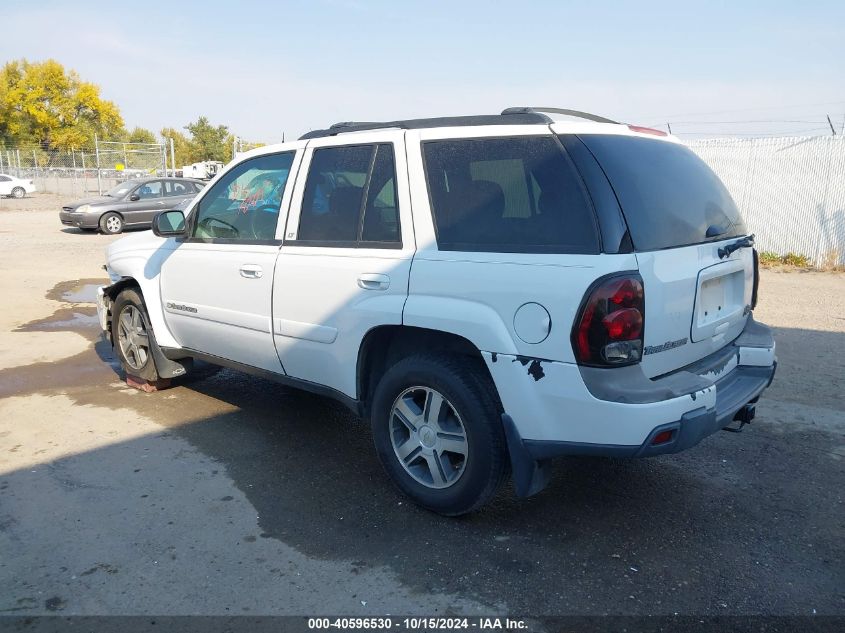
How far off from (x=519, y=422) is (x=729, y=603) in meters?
1.13

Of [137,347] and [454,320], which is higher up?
[454,320]

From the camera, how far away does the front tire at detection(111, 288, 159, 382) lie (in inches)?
214

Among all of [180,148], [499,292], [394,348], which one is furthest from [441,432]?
[180,148]

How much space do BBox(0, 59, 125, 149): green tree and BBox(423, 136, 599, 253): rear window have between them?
59.8 meters

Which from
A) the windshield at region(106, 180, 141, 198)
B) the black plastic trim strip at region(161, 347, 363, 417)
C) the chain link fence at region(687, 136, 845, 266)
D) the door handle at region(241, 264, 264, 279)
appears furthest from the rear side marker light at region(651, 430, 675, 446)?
the windshield at region(106, 180, 141, 198)

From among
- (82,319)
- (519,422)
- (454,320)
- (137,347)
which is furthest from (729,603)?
(82,319)

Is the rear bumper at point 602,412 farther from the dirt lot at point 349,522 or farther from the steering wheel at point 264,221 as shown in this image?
the steering wheel at point 264,221

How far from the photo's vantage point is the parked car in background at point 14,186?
36.0 m

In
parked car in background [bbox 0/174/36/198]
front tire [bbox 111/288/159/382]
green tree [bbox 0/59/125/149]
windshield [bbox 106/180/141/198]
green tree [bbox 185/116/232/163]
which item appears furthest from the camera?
green tree [bbox 185/116/232/163]

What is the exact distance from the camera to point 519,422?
3.10 metres

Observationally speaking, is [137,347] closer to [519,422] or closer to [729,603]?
[519,422]

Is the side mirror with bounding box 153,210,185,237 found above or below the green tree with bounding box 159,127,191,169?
below

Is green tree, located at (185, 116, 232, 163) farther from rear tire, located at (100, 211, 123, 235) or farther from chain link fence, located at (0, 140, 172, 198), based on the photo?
rear tire, located at (100, 211, 123, 235)

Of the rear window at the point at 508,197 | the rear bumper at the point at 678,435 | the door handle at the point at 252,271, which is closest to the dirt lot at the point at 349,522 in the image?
the rear bumper at the point at 678,435
